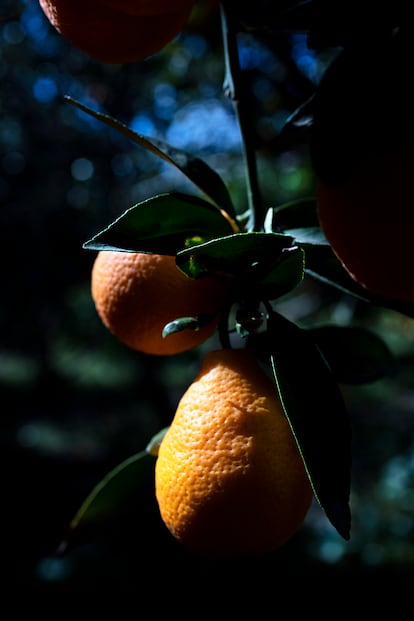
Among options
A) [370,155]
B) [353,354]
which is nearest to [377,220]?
[370,155]

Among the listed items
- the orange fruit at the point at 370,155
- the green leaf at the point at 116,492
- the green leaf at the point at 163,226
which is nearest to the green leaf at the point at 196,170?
the green leaf at the point at 163,226

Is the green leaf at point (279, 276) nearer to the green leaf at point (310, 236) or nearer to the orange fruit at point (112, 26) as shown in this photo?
the green leaf at point (310, 236)

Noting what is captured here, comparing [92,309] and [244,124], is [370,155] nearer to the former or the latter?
[244,124]

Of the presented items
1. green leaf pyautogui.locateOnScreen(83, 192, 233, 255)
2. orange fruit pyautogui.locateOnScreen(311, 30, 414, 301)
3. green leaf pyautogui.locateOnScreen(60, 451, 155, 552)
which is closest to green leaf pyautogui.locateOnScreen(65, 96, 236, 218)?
green leaf pyautogui.locateOnScreen(83, 192, 233, 255)

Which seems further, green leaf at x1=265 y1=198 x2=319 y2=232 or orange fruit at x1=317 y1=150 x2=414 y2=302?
green leaf at x1=265 y1=198 x2=319 y2=232

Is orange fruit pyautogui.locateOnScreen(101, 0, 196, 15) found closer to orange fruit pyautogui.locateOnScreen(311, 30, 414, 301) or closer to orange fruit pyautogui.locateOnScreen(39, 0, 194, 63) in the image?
orange fruit pyautogui.locateOnScreen(39, 0, 194, 63)

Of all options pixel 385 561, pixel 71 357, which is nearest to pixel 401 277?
pixel 385 561
